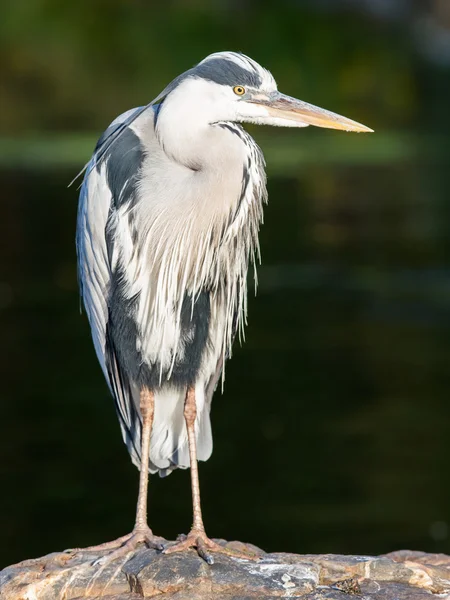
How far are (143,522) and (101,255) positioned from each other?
3.89ft

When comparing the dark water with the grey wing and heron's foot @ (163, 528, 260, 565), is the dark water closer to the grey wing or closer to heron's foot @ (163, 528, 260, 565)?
the grey wing

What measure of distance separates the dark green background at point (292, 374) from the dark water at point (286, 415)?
0.07 feet

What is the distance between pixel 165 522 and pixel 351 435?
2.16 m

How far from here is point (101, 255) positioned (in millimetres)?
6105

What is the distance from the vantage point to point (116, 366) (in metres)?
6.21

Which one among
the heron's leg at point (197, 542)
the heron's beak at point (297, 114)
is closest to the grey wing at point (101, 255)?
the heron's leg at point (197, 542)

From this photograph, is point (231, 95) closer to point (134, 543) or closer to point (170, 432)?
point (170, 432)

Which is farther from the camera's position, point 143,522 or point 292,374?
point 292,374

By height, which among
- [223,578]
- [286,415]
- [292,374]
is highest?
[223,578]

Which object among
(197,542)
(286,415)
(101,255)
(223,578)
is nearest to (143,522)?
(197,542)

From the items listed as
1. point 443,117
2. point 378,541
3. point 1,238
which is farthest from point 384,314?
point 443,117

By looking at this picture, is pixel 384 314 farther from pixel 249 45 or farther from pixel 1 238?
pixel 249 45

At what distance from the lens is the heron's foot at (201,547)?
5555 mm

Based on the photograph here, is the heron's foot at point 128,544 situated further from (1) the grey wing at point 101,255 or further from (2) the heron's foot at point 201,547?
(1) the grey wing at point 101,255
